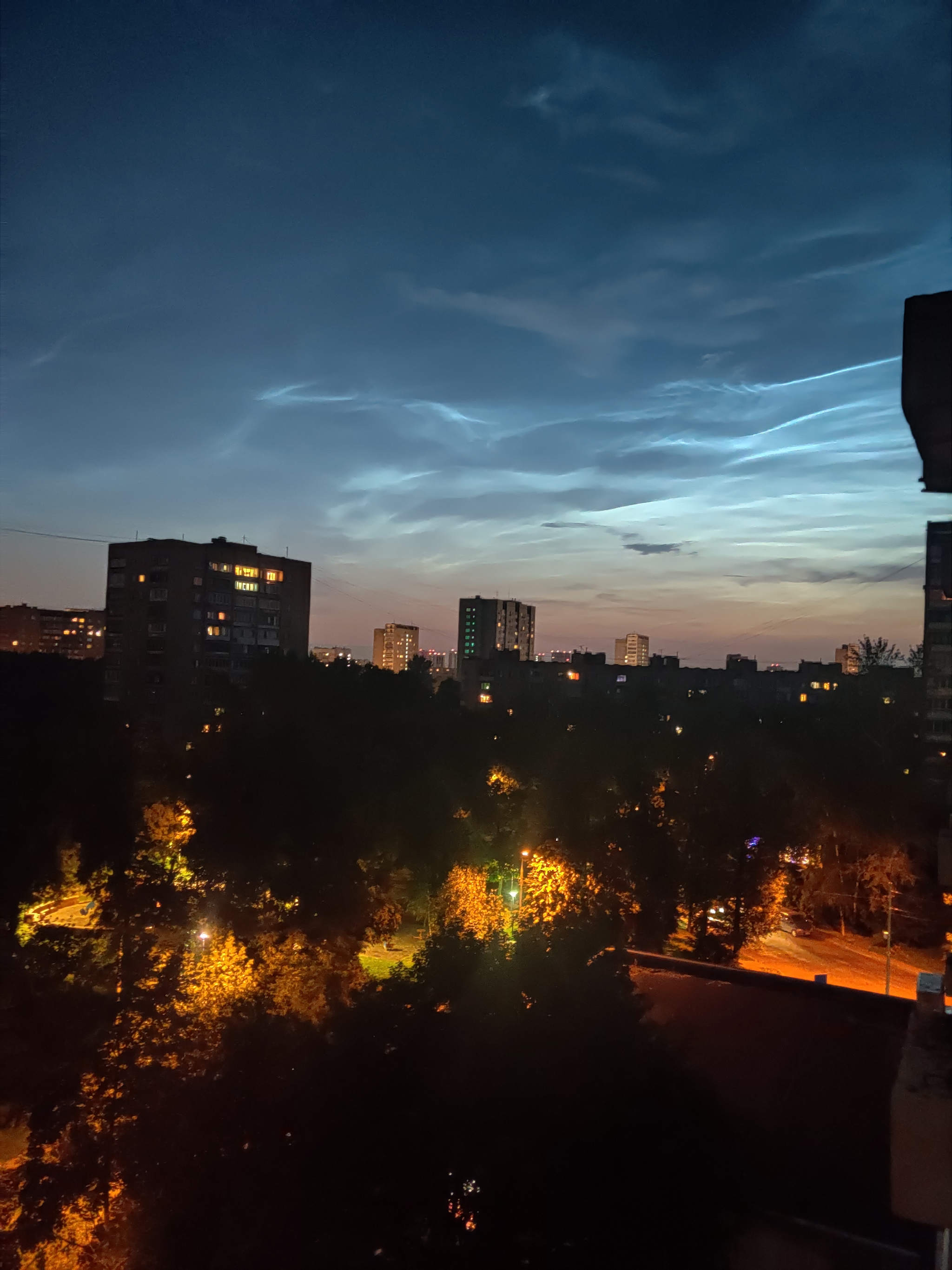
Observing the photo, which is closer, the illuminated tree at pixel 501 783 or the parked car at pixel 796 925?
the parked car at pixel 796 925

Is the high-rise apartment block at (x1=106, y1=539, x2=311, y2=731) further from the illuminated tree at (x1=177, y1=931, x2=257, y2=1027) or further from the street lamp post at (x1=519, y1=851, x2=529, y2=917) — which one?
the illuminated tree at (x1=177, y1=931, x2=257, y2=1027)

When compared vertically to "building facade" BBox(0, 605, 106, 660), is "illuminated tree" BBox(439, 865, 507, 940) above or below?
below

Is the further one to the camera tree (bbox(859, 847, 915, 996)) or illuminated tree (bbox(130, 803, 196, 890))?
tree (bbox(859, 847, 915, 996))

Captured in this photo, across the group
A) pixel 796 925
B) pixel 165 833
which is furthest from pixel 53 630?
pixel 796 925

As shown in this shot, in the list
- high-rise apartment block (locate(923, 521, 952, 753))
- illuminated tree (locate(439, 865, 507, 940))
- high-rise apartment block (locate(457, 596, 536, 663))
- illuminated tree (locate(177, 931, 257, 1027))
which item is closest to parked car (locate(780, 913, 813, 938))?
illuminated tree (locate(439, 865, 507, 940))

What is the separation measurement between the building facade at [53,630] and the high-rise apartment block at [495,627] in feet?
110

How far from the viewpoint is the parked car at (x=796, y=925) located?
20.6 metres

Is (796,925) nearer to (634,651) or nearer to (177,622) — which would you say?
(177,622)

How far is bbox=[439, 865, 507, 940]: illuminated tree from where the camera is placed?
1709 cm

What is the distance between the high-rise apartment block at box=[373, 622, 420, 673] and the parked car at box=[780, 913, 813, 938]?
73568mm

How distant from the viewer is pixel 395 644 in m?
94.9

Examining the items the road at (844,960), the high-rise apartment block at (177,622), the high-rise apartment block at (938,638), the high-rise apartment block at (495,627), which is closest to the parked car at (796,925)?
the road at (844,960)

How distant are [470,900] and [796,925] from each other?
30.4ft

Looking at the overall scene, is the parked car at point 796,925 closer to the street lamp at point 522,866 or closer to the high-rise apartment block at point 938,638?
the street lamp at point 522,866
